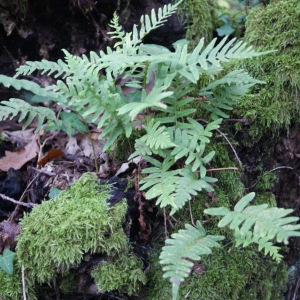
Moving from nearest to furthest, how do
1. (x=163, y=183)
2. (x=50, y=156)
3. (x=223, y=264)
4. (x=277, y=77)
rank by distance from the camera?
(x=163, y=183) → (x=223, y=264) → (x=277, y=77) → (x=50, y=156)

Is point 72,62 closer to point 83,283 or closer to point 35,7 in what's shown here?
A: point 83,283

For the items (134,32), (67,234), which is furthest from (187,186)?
(134,32)

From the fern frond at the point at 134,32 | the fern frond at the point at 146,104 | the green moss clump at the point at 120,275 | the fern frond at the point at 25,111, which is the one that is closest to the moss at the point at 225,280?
the green moss clump at the point at 120,275

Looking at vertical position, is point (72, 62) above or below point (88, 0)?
below

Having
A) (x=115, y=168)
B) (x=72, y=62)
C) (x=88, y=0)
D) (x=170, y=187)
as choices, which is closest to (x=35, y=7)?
(x=88, y=0)

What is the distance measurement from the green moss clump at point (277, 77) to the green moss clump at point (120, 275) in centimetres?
135

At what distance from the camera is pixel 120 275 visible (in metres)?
2.10

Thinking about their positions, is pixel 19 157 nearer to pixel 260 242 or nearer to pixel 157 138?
pixel 157 138

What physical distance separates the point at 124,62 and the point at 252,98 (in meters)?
1.15

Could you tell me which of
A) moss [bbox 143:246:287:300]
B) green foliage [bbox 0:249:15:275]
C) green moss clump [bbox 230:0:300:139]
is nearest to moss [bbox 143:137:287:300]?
moss [bbox 143:246:287:300]

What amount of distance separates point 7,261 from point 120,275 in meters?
0.74

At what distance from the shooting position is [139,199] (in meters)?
2.35

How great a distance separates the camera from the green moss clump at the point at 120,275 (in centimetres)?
207

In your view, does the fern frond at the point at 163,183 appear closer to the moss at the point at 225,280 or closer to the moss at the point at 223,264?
the moss at the point at 223,264
